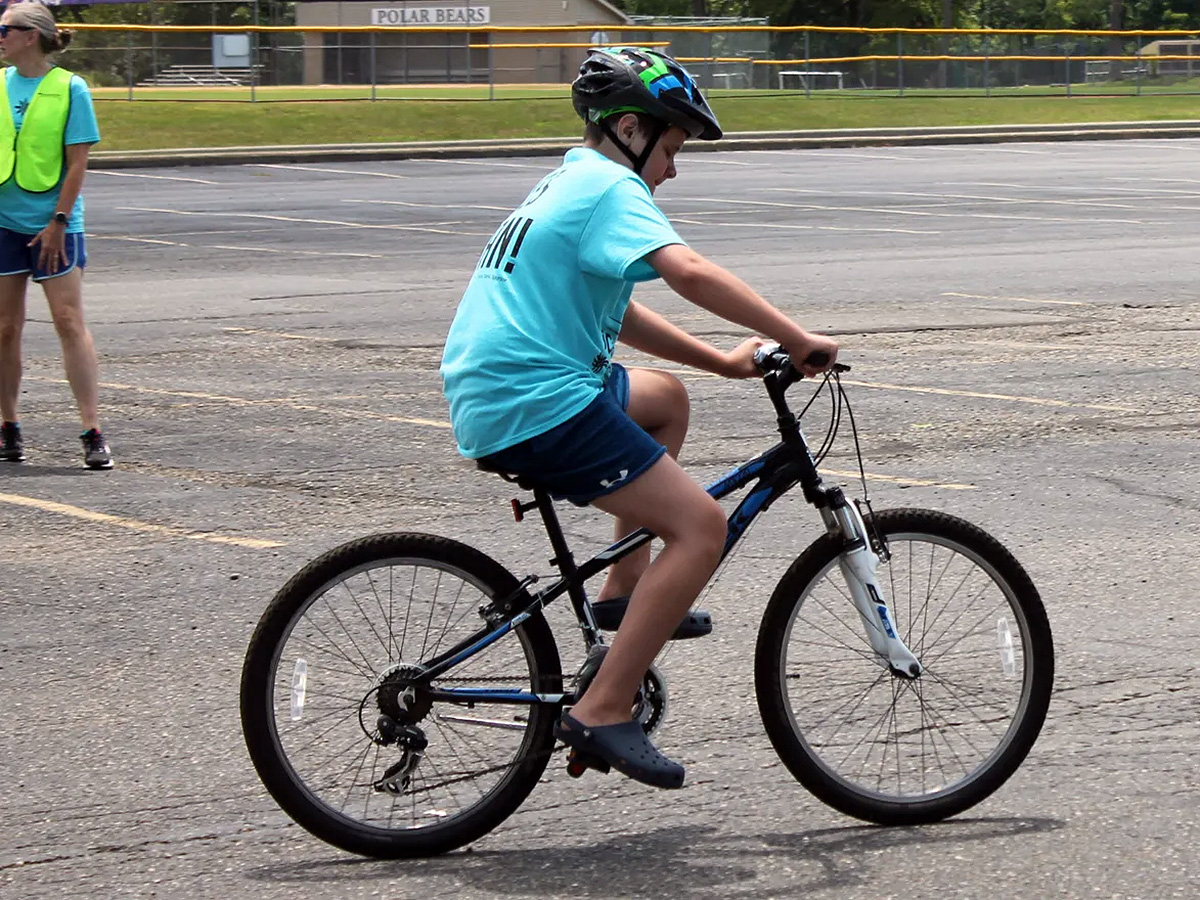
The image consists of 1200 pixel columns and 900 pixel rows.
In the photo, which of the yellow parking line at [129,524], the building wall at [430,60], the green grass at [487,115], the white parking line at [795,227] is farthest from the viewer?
the building wall at [430,60]

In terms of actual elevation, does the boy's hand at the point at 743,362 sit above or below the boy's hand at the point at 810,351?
below

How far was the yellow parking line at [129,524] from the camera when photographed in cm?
713

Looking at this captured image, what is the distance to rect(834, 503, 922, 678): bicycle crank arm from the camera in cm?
431

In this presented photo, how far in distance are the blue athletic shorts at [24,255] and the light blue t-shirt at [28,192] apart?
41 mm

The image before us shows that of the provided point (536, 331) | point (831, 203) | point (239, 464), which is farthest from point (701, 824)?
point (831, 203)

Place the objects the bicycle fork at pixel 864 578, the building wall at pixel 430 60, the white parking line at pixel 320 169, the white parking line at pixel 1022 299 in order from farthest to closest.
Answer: the building wall at pixel 430 60, the white parking line at pixel 320 169, the white parking line at pixel 1022 299, the bicycle fork at pixel 864 578

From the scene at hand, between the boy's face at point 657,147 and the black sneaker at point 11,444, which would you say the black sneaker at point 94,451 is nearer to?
the black sneaker at point 11,444

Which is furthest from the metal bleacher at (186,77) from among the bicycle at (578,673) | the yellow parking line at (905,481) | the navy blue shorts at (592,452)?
the navy blue shorts at (592,452)

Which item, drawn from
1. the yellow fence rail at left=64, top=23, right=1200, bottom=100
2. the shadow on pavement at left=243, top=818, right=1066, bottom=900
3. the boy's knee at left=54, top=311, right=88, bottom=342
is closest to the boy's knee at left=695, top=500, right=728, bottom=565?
the shadow on pavement at left=243, top=818, right=1066, bottom=900

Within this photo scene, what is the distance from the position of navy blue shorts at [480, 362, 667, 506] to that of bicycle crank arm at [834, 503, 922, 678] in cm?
49

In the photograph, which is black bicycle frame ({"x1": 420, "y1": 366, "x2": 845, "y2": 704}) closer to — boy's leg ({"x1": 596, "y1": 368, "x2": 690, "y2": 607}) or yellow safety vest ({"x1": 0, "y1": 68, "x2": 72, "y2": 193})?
boy's leg ({"x1": 596, "y1": 368, "x2": 690, "y2": 607})

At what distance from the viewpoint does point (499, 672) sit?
427 centimetres

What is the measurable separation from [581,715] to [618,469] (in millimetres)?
549

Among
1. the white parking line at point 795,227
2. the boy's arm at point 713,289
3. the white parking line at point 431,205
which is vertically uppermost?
the boy's arm at point 713,289
